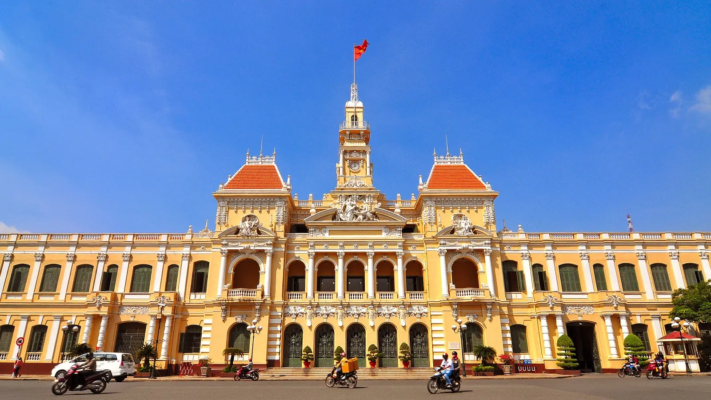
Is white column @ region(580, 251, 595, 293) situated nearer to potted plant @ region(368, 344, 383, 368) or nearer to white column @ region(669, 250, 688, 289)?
white column @ region(669, 250, 688, 289)

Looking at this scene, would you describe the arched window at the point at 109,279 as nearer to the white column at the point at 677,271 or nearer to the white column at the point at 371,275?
the white column at the point at 371,275

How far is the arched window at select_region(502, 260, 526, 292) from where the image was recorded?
38219mm

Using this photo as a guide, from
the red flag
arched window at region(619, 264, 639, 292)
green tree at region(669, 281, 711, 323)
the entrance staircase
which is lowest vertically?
the entrance staircase

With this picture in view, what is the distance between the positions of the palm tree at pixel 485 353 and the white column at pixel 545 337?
15.4ft

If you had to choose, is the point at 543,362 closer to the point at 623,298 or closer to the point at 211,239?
the point at 623,298

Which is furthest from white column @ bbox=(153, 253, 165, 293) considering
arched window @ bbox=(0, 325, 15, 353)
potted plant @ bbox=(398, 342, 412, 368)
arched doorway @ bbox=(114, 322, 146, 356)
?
potted plant @ bbox=(398, 342, 412, 368)

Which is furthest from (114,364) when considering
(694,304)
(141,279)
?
(694,304)

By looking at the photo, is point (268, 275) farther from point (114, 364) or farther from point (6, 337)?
point (6, 337)

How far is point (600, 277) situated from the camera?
38.5m

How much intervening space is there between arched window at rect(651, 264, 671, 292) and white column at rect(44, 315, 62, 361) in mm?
48951

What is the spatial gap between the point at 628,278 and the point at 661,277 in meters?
2.80

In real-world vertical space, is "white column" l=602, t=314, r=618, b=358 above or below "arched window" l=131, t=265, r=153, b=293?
below

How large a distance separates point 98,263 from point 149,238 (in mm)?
4489

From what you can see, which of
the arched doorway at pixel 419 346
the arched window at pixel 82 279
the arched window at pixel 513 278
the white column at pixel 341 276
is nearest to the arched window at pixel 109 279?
the arched window at pixel 82 279
